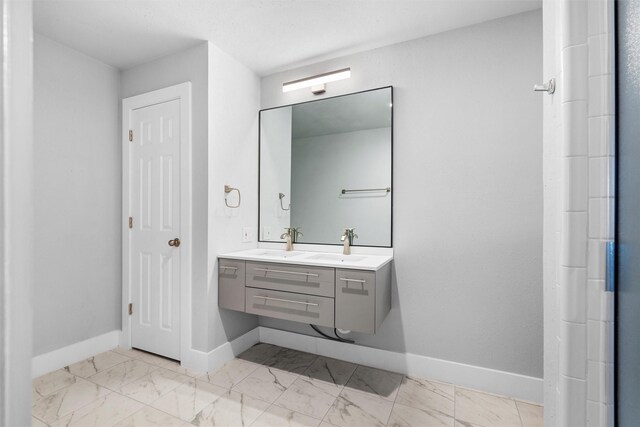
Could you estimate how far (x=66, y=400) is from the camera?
6.24ft

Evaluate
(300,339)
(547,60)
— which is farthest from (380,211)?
(547,60)

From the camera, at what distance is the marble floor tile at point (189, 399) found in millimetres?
1810

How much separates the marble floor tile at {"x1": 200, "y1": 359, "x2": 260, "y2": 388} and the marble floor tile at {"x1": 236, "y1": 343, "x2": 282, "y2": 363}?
61 millimetres

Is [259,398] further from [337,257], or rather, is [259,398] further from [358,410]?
[337,257]

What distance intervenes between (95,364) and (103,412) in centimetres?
73

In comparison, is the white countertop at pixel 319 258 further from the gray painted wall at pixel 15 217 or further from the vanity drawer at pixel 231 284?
the gray painted wall at pixel 15 217

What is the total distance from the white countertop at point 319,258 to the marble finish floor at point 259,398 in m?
0.81

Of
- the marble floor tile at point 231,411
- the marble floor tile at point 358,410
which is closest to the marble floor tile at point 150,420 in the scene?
the marble floor tile at point 231,411

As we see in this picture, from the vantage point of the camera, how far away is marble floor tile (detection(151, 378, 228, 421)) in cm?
181

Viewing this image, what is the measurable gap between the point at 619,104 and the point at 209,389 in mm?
2376

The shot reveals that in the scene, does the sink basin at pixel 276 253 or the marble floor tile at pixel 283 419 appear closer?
the marble floor tile at pixel 283 419

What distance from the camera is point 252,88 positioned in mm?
2738

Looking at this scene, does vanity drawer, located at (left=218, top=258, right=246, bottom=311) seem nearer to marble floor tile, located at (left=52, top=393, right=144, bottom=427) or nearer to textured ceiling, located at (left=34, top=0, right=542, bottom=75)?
marble floor tile, located at (left=52, top=393, right=144, bottom=427)

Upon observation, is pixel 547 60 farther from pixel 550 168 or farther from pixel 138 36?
pixel 138 36
